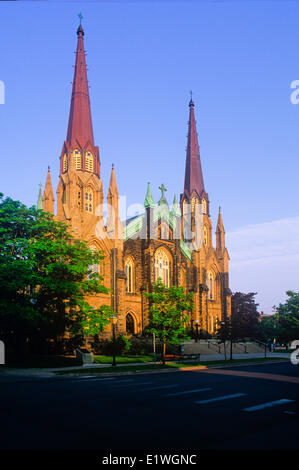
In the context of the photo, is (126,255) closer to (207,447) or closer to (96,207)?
(96,207)

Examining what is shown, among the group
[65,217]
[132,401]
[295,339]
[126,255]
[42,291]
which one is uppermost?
[65,217]

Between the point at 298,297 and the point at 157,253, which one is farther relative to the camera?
the point at 298,297

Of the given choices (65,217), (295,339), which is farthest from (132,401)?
(295,339)

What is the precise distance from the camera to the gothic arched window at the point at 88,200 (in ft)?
163

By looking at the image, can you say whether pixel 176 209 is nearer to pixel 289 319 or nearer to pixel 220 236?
pixel 220 236

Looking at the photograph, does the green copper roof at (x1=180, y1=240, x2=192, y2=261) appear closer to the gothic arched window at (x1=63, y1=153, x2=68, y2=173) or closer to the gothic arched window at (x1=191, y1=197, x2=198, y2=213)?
the gothic arched window at (x1=191, y1=197, x2=198, y2=213)

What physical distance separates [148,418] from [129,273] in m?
43.2

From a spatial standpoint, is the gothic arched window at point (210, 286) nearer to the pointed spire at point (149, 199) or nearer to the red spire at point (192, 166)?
the red spire at point (192, 166)

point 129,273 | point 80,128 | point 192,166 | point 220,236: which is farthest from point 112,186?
point 220,236

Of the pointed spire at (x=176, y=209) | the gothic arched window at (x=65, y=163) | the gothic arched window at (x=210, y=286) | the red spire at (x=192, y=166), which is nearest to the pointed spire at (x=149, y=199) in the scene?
the pointed spire at (x=176, y=209)

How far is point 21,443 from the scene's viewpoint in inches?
291

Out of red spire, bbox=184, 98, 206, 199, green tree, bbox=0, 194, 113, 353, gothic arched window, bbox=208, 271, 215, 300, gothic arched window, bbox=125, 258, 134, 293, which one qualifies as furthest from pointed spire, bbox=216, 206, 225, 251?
green tree, bbox=0, 194, 113, 353

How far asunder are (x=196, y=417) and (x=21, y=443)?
4202 mm

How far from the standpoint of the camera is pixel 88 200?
50094 mm
